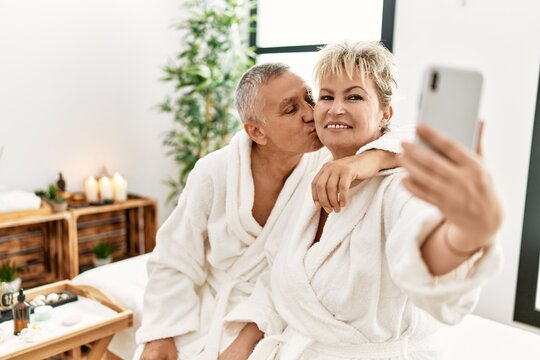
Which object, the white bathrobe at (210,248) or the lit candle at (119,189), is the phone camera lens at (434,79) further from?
the lit candle at (119,189)

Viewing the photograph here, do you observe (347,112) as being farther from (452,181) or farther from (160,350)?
(160,350)

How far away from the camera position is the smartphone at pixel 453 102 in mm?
555

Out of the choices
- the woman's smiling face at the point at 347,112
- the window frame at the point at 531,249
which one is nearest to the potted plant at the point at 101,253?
the woman's smiling face at the point at 347,112

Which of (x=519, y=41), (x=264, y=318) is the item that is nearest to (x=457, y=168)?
(x=264, y=318)

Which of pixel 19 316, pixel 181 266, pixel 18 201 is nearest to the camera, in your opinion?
pixel 181 266

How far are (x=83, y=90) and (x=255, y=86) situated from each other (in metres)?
2.09

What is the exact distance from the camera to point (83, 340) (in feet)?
5.34

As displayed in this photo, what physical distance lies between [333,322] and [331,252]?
0.16 meters

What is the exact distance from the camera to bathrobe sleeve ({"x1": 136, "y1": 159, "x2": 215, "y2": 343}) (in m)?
1.29

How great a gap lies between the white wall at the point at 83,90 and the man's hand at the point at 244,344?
210 cm

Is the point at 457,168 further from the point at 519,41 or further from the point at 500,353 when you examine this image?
the point at 519,41

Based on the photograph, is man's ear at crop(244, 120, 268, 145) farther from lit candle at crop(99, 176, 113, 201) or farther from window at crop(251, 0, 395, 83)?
lit candle at crop(99, 176, 113, 201)

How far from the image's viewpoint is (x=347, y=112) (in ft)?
3.25

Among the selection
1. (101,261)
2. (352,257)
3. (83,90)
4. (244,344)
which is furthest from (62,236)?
(352,257)
